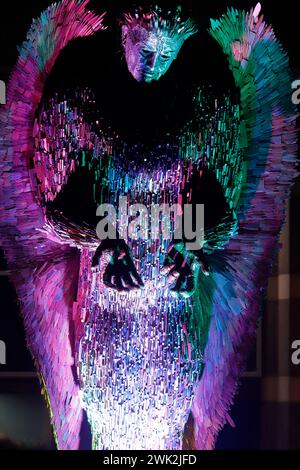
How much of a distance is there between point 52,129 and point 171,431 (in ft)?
2.63

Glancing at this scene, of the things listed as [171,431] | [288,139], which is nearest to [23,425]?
[171,431]

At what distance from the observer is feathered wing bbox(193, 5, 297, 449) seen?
5.66 ft

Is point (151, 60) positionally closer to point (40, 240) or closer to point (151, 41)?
point (151, 41)

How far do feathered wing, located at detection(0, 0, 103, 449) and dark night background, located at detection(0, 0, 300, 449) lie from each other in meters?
0.03

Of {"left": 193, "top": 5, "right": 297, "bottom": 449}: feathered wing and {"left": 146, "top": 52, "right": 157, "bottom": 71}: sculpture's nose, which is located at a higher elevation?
{"left": 146, "top": 52, "right": 157, "bottom": 71}: sculpture's nose

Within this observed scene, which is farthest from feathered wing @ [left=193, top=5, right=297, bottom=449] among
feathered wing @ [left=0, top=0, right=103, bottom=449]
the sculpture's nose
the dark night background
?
feathered wing @ [left=0, top=0, right=103, bottom=449]

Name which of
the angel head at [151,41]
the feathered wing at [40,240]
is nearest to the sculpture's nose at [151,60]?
the angel head at [151,41]

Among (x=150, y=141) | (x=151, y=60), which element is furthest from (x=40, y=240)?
(x=151, y=60)

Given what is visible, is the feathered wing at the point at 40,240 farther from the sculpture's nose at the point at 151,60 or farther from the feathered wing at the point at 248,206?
the feathered wing at the point at 248,206

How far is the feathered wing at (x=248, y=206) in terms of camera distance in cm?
172

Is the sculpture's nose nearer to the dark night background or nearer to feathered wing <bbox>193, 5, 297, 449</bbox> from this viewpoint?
the dark night background

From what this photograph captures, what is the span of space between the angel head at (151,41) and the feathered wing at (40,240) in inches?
3.5

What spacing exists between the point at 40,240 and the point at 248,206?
1.72 ft
